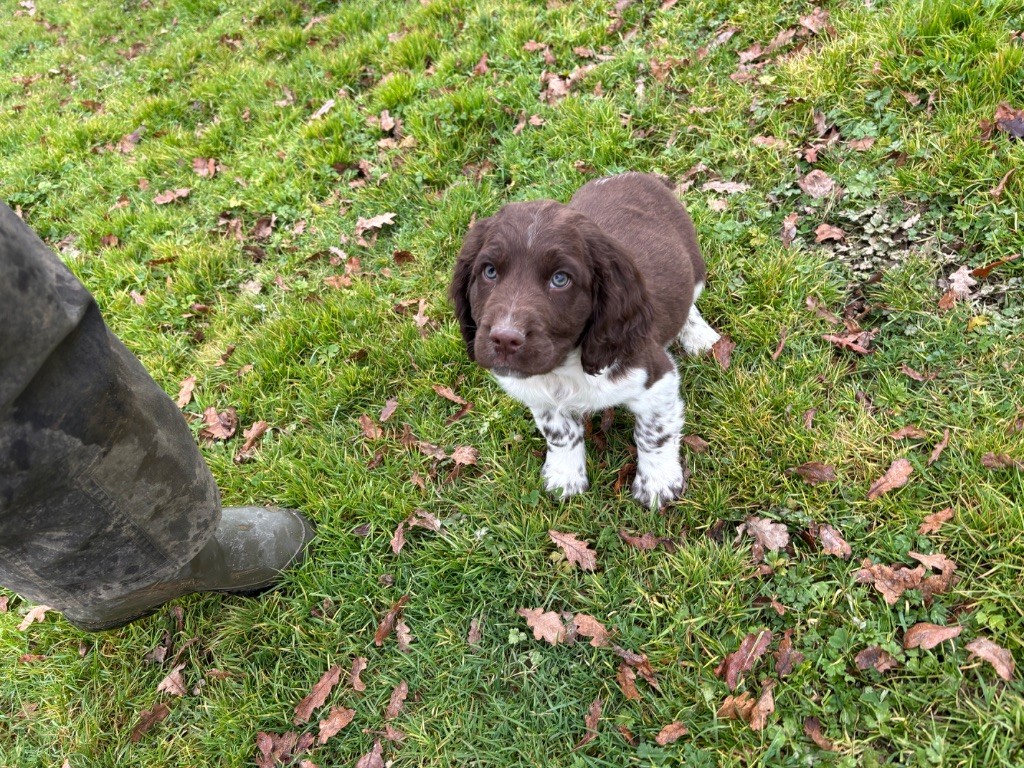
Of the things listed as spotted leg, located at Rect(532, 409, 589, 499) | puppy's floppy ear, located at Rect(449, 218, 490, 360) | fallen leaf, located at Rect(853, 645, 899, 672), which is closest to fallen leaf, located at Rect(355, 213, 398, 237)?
puppy's floppy ear, located at Rect(449, 218, 490, 360)

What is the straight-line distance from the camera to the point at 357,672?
2732 millimetres

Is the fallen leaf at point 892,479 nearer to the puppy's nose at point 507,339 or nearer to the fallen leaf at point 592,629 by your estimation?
the fallen leaf at point 592,629

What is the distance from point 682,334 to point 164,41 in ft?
24.5

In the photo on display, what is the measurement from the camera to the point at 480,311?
2.59m

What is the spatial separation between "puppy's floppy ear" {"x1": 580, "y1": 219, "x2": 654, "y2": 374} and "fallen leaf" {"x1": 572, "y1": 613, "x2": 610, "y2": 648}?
1.00m

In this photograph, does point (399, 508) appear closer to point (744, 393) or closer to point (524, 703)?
point (524, 703)

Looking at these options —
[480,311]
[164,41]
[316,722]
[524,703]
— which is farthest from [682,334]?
[164,41]

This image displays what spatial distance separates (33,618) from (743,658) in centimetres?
315

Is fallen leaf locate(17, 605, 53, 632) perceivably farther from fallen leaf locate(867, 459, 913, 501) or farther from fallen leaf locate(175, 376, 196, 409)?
fallen leaf locate(867, 459, 913, 501)

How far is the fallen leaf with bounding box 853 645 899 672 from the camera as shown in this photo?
2.25m

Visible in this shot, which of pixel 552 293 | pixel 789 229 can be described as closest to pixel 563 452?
pixel 552 293

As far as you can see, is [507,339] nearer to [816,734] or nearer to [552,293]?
[552,293]

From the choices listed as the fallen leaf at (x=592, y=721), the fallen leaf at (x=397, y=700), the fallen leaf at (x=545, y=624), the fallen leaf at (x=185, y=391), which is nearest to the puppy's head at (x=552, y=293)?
the fallen leaf at (x=545, y=624)

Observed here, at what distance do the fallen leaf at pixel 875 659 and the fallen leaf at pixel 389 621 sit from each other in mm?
1783
